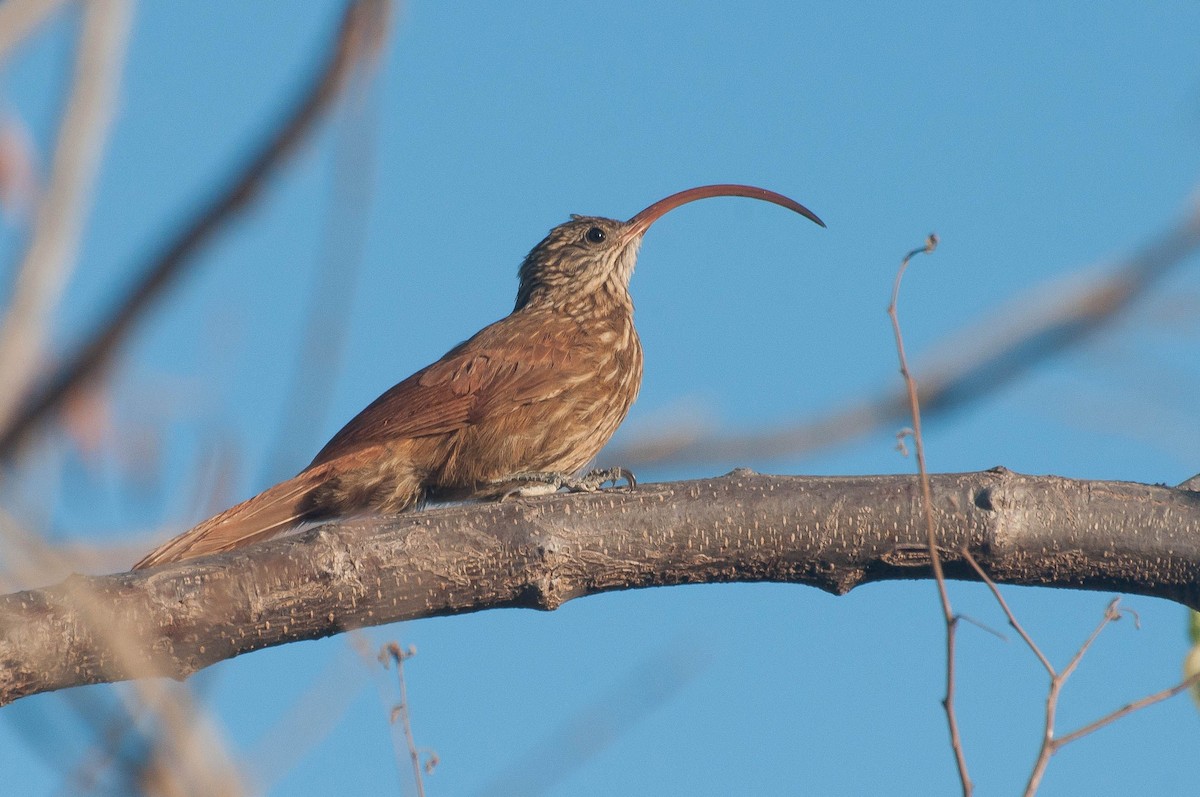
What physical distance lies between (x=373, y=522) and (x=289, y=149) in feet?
8.34

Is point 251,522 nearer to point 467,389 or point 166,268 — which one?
point 467,389

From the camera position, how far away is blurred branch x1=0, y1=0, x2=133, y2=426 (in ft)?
3.29

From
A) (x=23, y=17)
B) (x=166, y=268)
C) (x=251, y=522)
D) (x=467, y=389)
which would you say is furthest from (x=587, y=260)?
(x=166, y=268)

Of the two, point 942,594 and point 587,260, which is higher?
point 587,260

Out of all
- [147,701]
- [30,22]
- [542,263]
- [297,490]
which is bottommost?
[147,701]

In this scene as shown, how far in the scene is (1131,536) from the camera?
129 inches

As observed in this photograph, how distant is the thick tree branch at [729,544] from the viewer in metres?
3.21

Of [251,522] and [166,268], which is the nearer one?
[166,268]

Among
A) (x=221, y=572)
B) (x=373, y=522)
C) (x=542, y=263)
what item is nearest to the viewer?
(x=221, y=572)

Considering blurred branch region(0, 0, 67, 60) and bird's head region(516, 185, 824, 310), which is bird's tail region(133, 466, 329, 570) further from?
blurred branch region(0, 0, 67, 60)

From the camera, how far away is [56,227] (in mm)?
1014

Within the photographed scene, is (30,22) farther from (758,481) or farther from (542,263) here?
(542,263)

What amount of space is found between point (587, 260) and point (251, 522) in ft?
8.21

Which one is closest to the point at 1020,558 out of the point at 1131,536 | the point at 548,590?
the point at 1131,536
